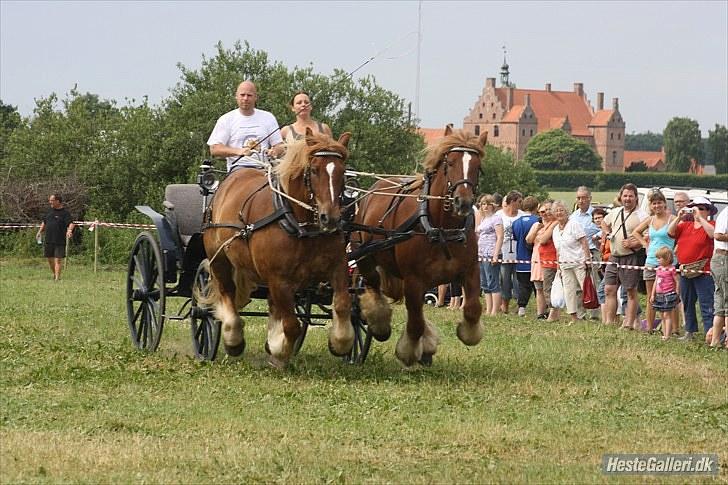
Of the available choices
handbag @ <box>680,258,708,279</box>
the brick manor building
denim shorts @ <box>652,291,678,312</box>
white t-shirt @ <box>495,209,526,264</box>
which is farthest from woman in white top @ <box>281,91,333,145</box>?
the brick manor building

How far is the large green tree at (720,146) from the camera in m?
176

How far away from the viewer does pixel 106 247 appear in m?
29.7

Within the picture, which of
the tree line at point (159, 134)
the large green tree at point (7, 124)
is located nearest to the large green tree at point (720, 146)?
the large green tree at point (7, 124)

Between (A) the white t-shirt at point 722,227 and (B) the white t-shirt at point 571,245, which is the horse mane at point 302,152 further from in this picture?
(B) the white t-shirt at point 571,245

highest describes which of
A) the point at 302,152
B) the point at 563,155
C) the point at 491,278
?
the point at 563,155

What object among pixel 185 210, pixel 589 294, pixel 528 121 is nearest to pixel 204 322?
pixel 185 210

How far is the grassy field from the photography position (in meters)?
6.47

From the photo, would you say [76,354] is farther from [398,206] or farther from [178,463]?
[178,463]

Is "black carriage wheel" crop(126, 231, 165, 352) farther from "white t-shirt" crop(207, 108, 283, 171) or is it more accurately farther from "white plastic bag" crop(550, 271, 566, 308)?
"white plastic bag" crop(550, 271, 566, 308)

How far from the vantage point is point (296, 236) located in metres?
9.38

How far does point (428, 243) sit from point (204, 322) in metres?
2.55

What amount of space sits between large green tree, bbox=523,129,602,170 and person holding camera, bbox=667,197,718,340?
140259 mm

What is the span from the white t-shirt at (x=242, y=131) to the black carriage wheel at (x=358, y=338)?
1598 millimetres

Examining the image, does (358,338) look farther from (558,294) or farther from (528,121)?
(528,121)
